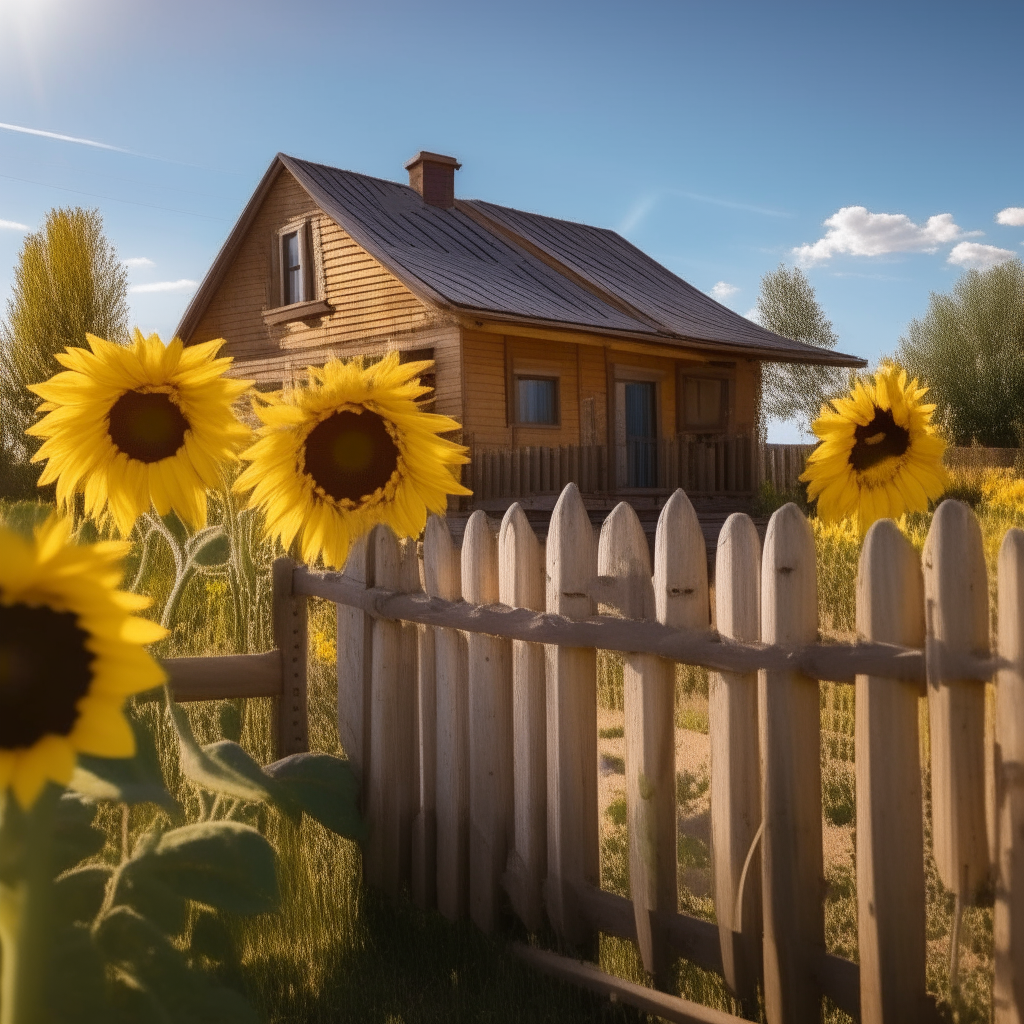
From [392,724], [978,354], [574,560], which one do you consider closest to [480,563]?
[574,560]

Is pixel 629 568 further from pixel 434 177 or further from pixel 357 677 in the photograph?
pixel 434 177

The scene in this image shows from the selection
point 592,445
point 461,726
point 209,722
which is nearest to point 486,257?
point 592,445

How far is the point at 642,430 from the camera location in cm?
1891

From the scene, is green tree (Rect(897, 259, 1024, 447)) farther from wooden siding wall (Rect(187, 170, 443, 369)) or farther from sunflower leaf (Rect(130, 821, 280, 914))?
sunflower leaf (Rect(130, 821, 280, 914))

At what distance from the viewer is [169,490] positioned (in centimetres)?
193

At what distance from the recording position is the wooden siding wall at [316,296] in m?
16.6

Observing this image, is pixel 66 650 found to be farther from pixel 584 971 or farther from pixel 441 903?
pixel 441 903

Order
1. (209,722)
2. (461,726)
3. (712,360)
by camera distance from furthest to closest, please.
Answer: (712,360) < (209,722) < (461,726)

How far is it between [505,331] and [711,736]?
12.7m

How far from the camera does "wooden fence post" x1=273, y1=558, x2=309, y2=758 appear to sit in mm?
3801

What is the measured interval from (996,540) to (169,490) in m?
7.71

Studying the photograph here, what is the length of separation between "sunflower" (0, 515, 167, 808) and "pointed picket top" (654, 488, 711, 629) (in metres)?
1.82

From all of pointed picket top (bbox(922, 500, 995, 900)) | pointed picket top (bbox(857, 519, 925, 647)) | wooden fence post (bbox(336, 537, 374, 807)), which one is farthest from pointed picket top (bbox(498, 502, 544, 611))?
pointed picket top (bbox(922, 500, 995, 900))

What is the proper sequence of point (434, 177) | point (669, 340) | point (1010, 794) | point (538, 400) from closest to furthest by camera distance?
point (1010, 794), point (669, 340), point (538, 400), point (434, 177)
